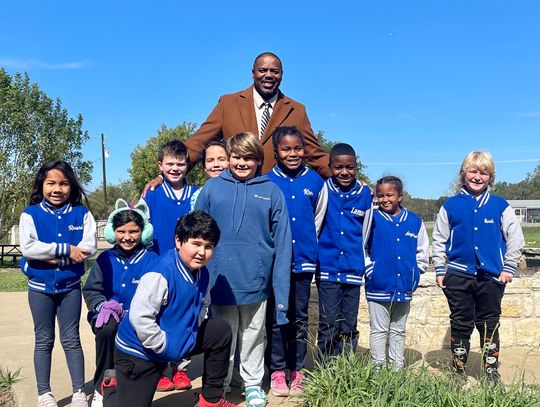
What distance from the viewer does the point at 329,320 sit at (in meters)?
3.84

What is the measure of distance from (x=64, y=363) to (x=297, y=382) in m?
2.13

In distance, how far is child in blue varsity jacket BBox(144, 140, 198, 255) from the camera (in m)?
3.85

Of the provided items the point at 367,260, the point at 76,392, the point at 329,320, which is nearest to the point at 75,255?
the point at 76,392

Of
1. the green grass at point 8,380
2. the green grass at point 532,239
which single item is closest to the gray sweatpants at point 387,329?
the green grass at point 8,380

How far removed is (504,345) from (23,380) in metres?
4.40

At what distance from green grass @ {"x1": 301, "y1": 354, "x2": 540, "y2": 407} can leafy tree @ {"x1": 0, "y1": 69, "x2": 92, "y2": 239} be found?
1510 centimetres

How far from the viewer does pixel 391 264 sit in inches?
154

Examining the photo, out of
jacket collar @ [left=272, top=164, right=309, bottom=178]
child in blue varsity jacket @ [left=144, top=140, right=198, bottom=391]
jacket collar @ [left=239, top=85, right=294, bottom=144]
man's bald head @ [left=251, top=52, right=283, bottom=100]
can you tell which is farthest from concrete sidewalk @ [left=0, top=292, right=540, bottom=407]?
man's bald head @ [left=251, top=52, right=283, bottom=100]

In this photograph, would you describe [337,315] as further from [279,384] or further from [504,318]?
[504,318]

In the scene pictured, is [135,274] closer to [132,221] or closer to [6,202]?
[132,221]

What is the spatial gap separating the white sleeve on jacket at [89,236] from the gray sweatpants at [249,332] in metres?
0.89

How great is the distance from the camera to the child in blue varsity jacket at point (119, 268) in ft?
11.2

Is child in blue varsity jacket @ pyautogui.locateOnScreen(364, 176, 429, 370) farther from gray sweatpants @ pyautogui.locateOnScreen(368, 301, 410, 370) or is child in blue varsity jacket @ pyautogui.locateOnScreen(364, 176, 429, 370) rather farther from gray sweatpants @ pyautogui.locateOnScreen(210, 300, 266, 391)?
gray sweatpants @ pyautogui.locateOnScreen(210, 300, 266, 391)

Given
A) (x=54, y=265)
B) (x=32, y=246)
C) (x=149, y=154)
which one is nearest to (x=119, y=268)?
(x=54, y=265)
